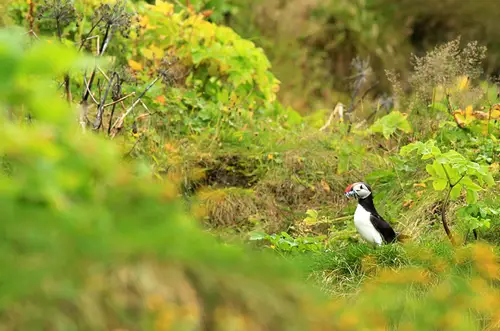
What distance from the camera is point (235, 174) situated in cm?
731

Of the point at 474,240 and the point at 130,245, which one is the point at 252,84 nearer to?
the point at 474,240

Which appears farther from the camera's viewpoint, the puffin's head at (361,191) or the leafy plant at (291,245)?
the puffin's head at (361,191)

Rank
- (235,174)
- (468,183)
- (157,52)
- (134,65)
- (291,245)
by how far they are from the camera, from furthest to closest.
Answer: (157,52) → (134,65) → (235,174) → (291,245) → (468,183)

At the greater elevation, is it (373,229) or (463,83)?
(463,83)

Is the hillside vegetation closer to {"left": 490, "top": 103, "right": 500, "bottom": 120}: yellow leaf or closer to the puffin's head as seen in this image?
{"left": 490, "top": 103, "right": 500, "bottom": 120}: yellow leaf

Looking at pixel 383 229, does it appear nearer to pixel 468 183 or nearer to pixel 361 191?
pixel 361 191

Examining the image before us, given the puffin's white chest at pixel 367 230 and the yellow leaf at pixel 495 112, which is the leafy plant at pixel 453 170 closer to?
the puffin's white chest at pixel 367 230

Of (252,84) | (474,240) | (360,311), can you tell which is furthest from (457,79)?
(360,311)

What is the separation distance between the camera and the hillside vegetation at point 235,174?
1992 mm

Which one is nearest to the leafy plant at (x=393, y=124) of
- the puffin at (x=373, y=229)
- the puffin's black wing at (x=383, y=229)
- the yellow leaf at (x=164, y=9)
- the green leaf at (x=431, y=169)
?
the puffin at (x=373, y=229)

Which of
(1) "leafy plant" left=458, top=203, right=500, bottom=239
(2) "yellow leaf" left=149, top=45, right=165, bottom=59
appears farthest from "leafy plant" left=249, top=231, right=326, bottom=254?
(2) "yellow leaf" left=149, top=45, right=165, bottom=59

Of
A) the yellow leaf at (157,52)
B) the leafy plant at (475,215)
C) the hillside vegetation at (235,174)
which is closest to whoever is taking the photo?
the hillside vegetation at (235,174)

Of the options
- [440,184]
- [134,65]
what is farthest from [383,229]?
[134,65]

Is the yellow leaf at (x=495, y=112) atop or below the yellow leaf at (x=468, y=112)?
atop
